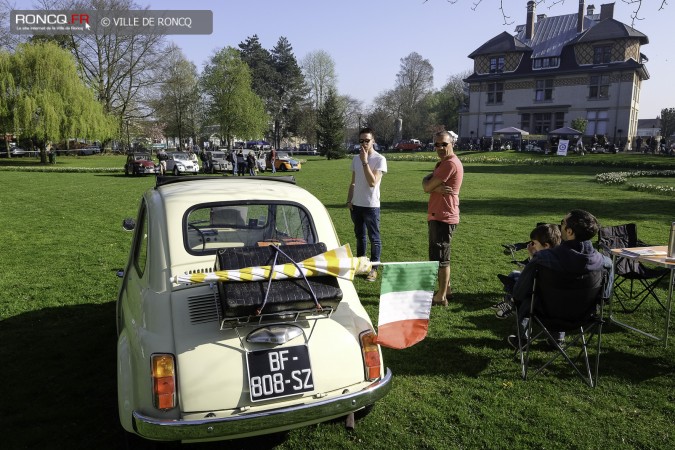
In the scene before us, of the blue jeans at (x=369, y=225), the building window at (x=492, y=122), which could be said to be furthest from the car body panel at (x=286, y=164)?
the building window at (x=492, y=122)

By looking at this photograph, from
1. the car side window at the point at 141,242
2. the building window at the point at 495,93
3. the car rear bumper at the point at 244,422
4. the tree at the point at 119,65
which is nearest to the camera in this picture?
the car rear bumper at the point at 244,422

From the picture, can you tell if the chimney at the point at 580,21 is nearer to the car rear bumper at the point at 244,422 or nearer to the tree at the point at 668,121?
the tree at the point at 668,121

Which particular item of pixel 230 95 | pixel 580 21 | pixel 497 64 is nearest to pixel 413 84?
pixel 497 64

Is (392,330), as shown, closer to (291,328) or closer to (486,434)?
(291,328)

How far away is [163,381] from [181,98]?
7006 cm

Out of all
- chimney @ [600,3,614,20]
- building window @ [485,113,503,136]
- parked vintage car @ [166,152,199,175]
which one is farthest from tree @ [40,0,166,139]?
chimney @ [600,3,614,20]

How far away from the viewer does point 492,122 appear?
220 ft

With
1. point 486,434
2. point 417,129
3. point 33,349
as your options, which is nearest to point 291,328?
point 486,434

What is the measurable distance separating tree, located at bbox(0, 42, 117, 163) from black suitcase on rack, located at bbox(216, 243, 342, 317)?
41891 millimetres

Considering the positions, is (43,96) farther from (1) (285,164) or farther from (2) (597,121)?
(2) (597,121)

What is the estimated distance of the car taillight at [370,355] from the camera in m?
3.21

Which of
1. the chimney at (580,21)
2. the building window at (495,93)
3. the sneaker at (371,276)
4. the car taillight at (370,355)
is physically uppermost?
the chimney at (580,21)

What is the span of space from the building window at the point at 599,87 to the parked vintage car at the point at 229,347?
67.2m

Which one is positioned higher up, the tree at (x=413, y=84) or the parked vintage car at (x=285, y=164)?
the tree at (x=413, y=84)
